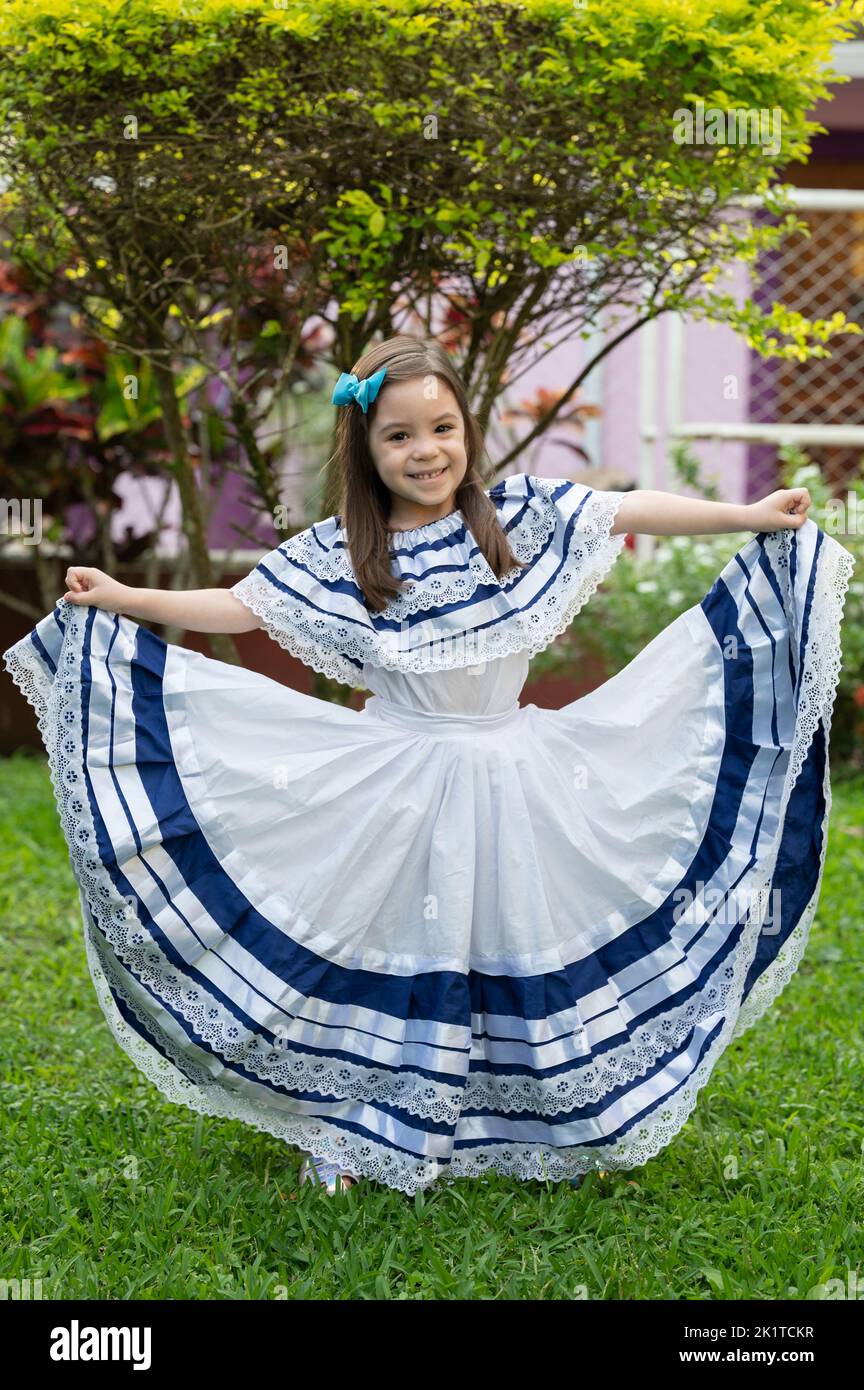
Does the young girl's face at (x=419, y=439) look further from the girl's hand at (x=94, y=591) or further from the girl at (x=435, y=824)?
the girl's hand at (x=94, y=591)

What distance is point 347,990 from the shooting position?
2.42m

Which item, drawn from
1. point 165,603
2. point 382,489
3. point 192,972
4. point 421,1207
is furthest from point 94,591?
point 421,1207

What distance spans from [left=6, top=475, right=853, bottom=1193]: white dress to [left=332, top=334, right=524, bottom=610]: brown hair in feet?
0.11

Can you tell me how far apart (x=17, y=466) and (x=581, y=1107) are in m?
4.65

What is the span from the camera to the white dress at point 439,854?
7.81 ft

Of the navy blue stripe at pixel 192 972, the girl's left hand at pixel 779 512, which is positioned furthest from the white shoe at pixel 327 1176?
the girl's left hand at pixel 779 512

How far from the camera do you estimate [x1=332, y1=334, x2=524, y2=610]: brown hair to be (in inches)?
97.1

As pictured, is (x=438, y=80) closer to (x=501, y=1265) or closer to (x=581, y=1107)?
(x=581, y=1107)

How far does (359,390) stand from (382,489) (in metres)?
0.20

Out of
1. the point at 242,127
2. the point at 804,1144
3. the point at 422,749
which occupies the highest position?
the point at 242,127

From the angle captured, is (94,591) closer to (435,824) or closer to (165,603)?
(165,603)

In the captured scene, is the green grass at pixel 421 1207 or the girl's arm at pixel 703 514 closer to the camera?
the green grass at pixel 421 1207
